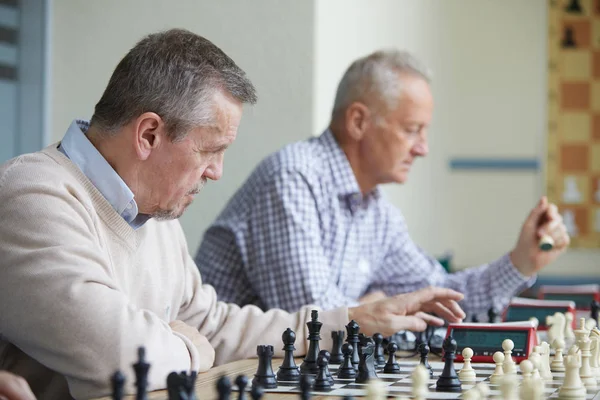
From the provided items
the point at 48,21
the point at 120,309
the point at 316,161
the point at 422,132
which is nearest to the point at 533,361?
the point at 120,309

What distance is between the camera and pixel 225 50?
3852 mm

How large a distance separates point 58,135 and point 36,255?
7.01 feet

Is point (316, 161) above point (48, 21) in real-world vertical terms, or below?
below

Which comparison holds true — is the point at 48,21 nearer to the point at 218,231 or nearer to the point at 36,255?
the point at 218,231

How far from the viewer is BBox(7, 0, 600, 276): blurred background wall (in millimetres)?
3861

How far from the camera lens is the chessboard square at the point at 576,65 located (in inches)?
282

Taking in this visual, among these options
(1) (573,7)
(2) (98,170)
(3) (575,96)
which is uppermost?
(1) (573,7)

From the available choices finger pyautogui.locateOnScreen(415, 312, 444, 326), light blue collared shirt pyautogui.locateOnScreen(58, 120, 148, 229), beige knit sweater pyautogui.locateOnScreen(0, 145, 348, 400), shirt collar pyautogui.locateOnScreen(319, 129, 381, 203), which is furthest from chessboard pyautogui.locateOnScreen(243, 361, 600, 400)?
shirt collar pyautogui.locateOnScreen(319, 129, 381, 203)

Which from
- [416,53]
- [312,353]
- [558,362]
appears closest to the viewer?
[312,353]

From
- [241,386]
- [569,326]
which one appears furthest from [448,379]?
[569,326]

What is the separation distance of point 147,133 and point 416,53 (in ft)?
15.0

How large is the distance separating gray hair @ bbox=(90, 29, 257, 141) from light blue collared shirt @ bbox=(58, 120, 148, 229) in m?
0.05

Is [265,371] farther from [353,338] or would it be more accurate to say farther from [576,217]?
[576,217]

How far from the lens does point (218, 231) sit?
325 cm
